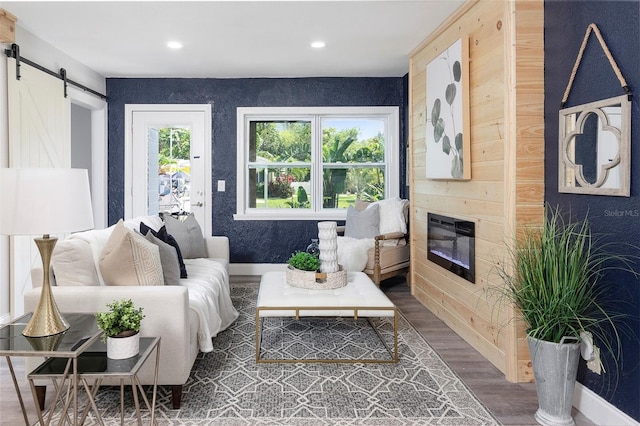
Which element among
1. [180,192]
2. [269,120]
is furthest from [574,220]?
[180,192]

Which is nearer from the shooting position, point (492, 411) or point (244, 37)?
point (492, 411)

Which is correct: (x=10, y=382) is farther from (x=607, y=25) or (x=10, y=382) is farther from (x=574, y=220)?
(x=607, y=25)

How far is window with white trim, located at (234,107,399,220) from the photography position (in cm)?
603

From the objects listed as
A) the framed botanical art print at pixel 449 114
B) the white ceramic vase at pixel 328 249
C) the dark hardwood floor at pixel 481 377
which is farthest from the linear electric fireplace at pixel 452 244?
the white ceramic vase at pixel 328 249

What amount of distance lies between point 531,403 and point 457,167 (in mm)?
1661

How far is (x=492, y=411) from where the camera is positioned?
238 centimetres

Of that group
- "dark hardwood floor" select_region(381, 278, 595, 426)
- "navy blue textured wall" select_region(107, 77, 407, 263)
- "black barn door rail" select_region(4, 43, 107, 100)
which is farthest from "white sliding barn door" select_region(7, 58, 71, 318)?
"dark hardwood floor" select_region(381, 278, 595, 426)

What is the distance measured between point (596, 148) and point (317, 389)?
1.89 meters

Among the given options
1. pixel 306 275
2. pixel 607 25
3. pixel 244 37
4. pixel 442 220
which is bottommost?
pixel 306 275

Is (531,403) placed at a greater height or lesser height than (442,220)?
lesser

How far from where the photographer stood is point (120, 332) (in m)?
2.03

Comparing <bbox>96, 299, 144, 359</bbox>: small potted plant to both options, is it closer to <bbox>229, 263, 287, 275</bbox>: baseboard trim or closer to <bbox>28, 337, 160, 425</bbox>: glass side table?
<bbox>28, 337, 160, 425</bbox>: glass side table

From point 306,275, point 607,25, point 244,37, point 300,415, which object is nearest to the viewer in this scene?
point 607,25

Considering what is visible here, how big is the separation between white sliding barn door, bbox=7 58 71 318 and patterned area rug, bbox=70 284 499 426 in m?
1.82
